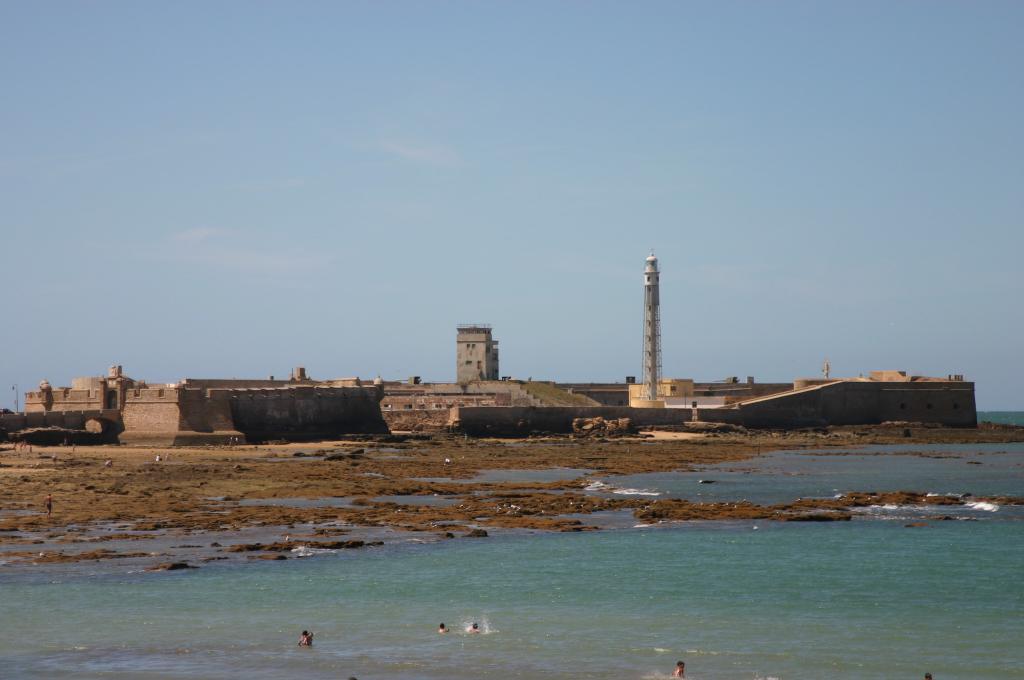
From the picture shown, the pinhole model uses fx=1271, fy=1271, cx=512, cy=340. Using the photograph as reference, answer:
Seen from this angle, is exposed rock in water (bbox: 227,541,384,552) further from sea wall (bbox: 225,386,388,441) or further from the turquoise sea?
sea wall (bbox: 225,386,388,441)

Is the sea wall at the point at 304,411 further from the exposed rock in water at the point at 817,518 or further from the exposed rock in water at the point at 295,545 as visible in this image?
the exposed rock in water at the point at 817,518

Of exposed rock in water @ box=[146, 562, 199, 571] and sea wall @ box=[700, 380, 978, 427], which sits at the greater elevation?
sea wall @ box=[700, 380, 978, 427]

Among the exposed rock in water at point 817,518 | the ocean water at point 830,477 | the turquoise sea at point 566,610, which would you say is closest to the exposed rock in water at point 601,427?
the ocean water at point 830,477

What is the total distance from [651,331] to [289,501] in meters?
47.5

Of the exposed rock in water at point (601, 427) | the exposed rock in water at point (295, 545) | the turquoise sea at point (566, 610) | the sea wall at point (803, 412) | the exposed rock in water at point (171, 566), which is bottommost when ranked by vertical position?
the turquoise sea at point (566, 610)

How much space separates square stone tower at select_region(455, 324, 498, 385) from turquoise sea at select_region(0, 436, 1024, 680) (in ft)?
189

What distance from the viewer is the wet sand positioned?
26.1 m

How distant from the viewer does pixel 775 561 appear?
2484 centimetres

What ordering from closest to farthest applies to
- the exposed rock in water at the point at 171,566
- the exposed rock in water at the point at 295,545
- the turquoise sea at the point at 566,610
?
1. the turquoise sea at the point at 566,610
2. the exposed rock in water at the point at 171,566
3. the exposed rock in water at the point at 295,545

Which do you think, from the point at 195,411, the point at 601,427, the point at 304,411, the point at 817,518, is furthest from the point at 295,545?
the point at 601,427

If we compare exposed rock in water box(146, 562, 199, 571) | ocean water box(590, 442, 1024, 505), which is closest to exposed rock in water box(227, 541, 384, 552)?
exposed rock in water box(146, 562, 199, 571)

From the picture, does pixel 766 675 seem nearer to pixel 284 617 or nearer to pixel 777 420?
pixel 284 617

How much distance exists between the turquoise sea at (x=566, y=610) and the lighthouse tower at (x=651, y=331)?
49069 millimetres

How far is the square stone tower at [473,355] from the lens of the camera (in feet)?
284
